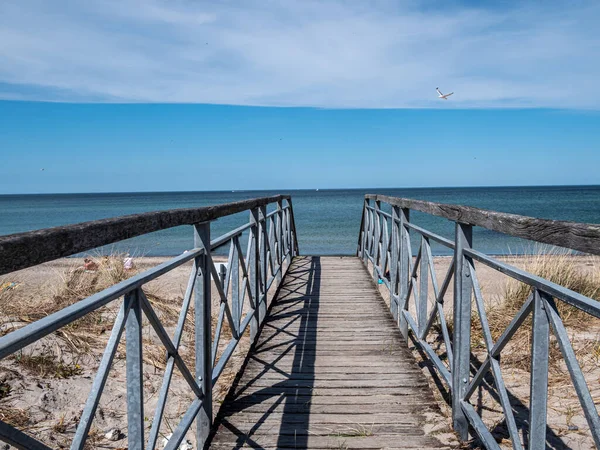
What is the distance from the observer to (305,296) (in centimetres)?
592

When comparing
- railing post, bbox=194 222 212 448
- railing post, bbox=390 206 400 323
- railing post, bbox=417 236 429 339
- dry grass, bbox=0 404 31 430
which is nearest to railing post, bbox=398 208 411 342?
railing post, bbox=390 206 400 323

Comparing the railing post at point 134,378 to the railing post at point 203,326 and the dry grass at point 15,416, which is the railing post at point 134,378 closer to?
the railing post at point 203,326

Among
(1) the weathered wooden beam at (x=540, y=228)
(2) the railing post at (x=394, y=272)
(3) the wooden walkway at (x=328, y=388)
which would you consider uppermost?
(1) the weathered wooden beam at (x=540, y=228)

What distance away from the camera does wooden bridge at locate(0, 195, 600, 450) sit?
4.37ft

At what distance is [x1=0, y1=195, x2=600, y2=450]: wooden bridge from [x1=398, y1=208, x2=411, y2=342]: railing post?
1cm

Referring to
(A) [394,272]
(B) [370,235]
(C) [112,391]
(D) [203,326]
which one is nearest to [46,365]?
(C) [112,391]

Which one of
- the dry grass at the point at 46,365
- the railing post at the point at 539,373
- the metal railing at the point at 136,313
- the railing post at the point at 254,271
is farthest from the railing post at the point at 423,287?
the dry grass at the point at 46,365

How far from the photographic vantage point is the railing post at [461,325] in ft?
7.97

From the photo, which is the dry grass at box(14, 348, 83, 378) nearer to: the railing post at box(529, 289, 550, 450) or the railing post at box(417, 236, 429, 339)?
the railing post at box(417, 236, 429, 339)

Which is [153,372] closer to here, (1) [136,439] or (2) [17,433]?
(1) [136,439]

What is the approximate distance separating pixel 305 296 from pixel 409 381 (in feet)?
9.16

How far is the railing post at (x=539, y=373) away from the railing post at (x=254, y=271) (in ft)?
8.91

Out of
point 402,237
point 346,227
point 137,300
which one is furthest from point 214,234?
point 137,300

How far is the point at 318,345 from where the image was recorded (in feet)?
13.4
